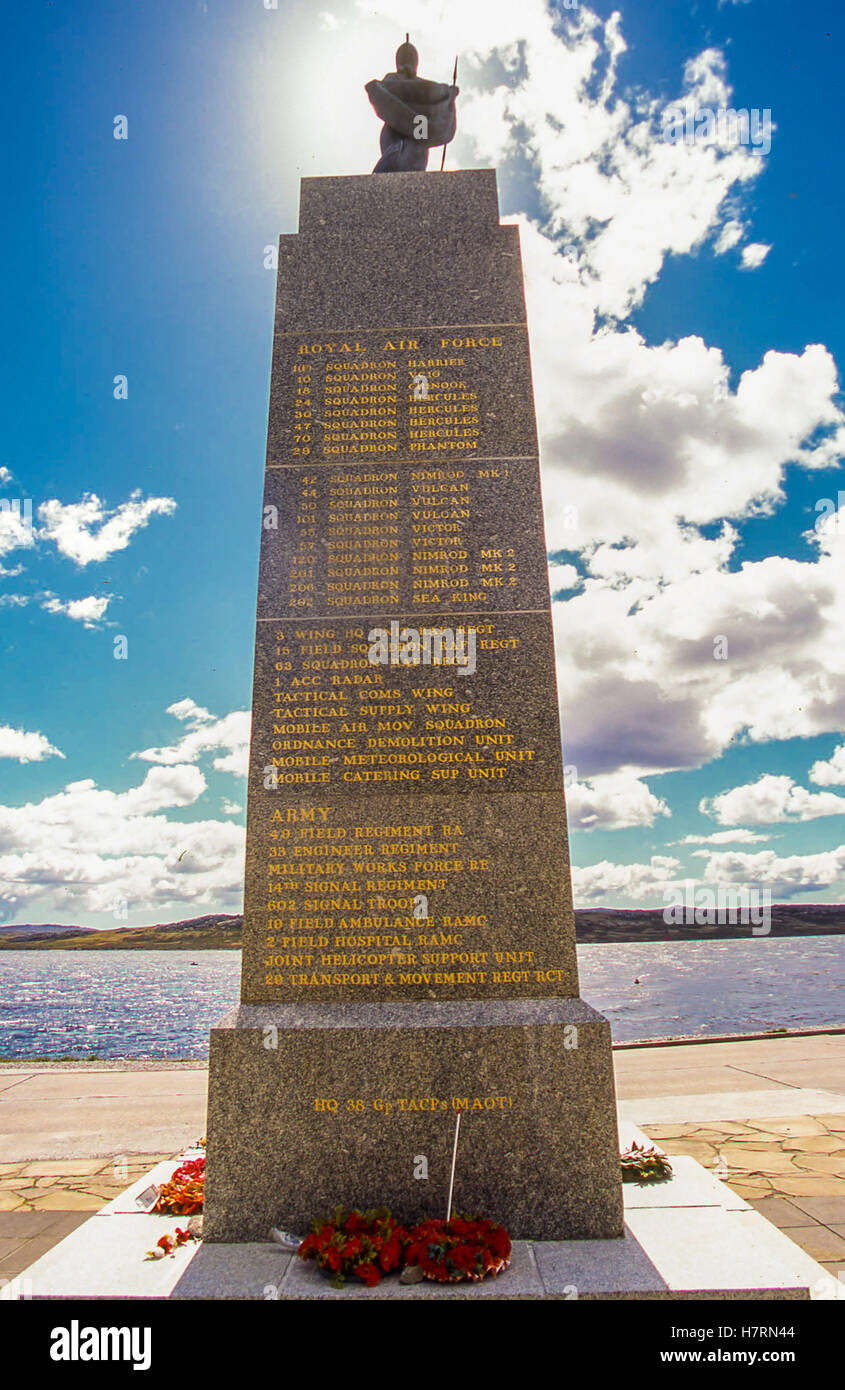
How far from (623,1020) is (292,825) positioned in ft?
164

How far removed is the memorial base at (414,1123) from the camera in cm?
439

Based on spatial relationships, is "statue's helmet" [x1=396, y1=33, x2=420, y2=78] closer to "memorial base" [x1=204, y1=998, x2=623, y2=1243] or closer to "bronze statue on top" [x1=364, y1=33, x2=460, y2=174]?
"bronze statue on top" [x1=364, y1=33, x2=460, y2=174]

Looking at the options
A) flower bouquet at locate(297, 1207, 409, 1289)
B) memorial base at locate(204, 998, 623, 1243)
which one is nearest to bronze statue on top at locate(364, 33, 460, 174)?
memorial base at locate(204, 998, 623, 1243)

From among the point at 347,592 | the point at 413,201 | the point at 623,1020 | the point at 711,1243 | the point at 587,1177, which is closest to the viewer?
the point at 711,1243

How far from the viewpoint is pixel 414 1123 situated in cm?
450

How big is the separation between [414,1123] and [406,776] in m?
2.13

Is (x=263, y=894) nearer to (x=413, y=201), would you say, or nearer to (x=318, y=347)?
(x=318, y=347)

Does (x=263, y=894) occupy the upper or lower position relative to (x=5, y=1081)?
upper

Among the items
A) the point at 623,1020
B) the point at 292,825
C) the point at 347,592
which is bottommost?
the point at 623,1020

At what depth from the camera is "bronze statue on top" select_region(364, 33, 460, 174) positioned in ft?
26.2

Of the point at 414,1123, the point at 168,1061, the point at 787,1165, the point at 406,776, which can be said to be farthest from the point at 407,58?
the point at 168,1061

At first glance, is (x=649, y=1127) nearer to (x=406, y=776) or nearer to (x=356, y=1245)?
(x=356, y=1245)
